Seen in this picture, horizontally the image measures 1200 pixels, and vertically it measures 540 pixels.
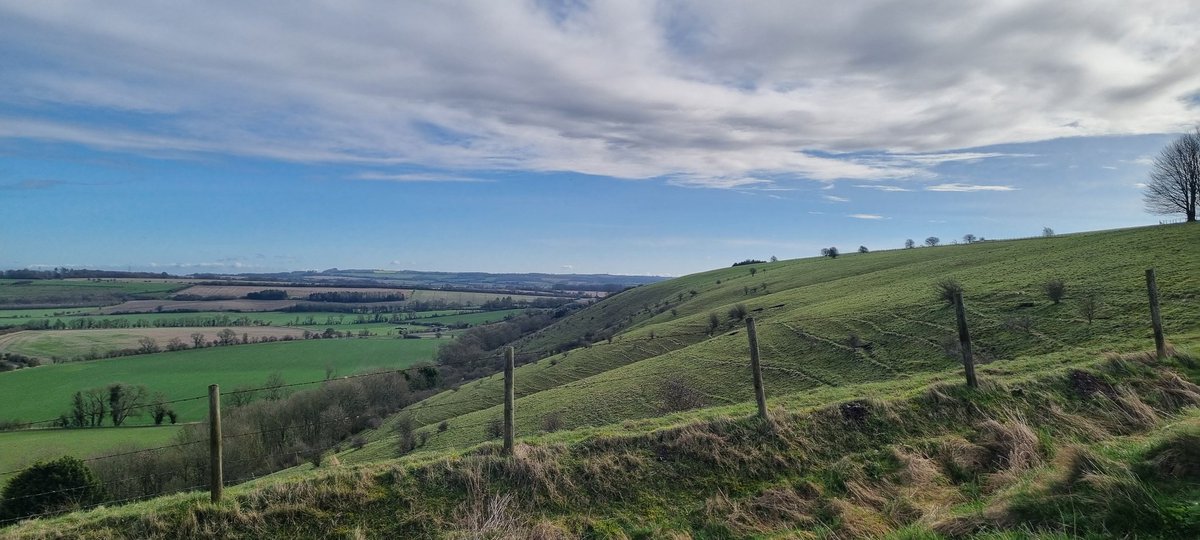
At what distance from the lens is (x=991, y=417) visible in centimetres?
1070

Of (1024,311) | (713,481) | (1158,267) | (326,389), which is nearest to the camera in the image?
(713,481)

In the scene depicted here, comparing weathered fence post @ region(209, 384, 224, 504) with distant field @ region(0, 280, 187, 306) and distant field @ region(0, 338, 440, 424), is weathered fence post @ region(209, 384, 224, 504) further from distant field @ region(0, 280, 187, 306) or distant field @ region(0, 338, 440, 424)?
distant field @ region(0, 280, 187, 306)

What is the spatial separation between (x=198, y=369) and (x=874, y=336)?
9206 cm

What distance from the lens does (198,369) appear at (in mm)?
82625

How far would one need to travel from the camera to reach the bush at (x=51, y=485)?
59.1 ft

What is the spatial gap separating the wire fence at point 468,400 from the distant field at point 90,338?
156 feet

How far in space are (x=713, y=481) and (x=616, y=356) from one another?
4033 cm

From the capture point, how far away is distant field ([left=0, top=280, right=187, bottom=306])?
148m

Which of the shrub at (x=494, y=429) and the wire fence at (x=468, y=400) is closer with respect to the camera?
the wire fence at (x=468, y=400)

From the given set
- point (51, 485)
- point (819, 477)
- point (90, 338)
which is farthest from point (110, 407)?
point (819, 477)

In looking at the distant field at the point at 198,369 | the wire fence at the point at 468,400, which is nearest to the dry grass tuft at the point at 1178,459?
the wire fence at the point at 468,400

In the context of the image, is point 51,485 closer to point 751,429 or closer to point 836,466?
point 751,429

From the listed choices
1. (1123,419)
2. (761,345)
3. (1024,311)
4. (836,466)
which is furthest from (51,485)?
(1024,311)

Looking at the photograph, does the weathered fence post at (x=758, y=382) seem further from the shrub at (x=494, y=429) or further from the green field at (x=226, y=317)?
the green field at (x=226, y=317)
